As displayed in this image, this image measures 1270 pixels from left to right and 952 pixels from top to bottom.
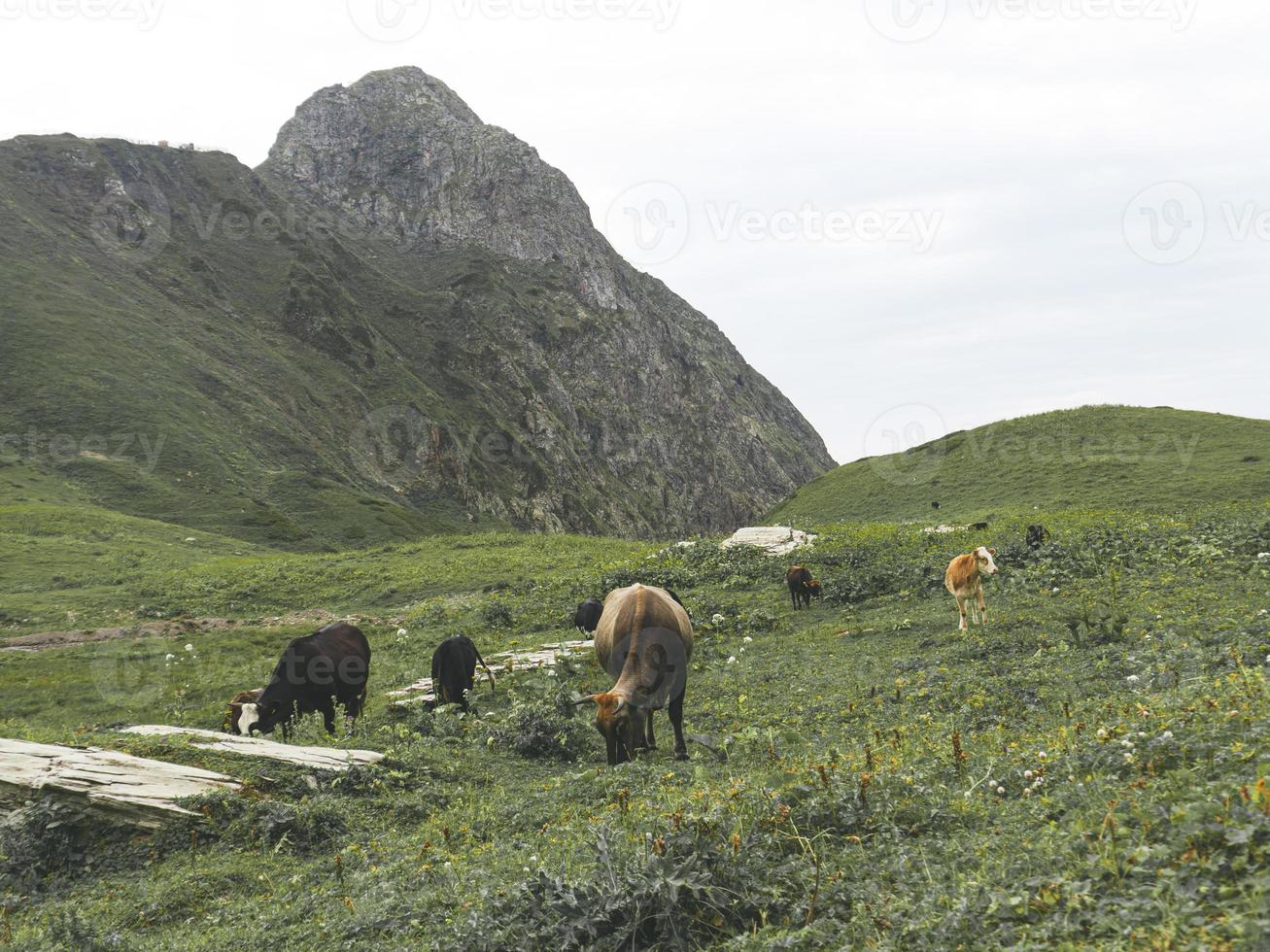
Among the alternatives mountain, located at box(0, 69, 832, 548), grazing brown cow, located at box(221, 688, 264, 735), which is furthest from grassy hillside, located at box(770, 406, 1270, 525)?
mountain, located at box(0, 69, 832, 548)

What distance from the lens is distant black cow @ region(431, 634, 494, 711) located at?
18.9 metres

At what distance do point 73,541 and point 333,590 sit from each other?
18.8m

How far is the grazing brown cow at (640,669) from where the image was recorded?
12.5 m

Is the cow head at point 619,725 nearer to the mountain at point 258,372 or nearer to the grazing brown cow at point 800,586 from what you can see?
the grazing brown cow at point 800,586

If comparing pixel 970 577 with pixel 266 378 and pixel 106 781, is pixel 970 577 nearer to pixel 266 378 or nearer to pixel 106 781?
pixel 106 781

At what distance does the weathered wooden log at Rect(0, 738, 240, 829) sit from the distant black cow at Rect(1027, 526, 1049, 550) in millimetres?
25860

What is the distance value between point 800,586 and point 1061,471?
36.5 m

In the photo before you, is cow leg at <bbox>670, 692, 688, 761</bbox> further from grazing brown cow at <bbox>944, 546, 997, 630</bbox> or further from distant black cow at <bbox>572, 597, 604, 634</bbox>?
distant black cow at <bbox>572, 597, 604, 634</bbox>

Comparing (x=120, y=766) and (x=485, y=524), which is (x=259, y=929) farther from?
(x=485, y=524)

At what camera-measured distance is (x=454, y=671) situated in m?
19.1

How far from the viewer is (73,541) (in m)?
45.9

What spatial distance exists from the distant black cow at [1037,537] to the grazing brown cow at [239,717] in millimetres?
24538

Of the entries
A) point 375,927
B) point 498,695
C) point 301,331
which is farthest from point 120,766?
point 301,331

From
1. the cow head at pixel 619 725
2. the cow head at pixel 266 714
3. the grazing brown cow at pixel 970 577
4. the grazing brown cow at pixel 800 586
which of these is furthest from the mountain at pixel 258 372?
the cow head at pixel 619 725
